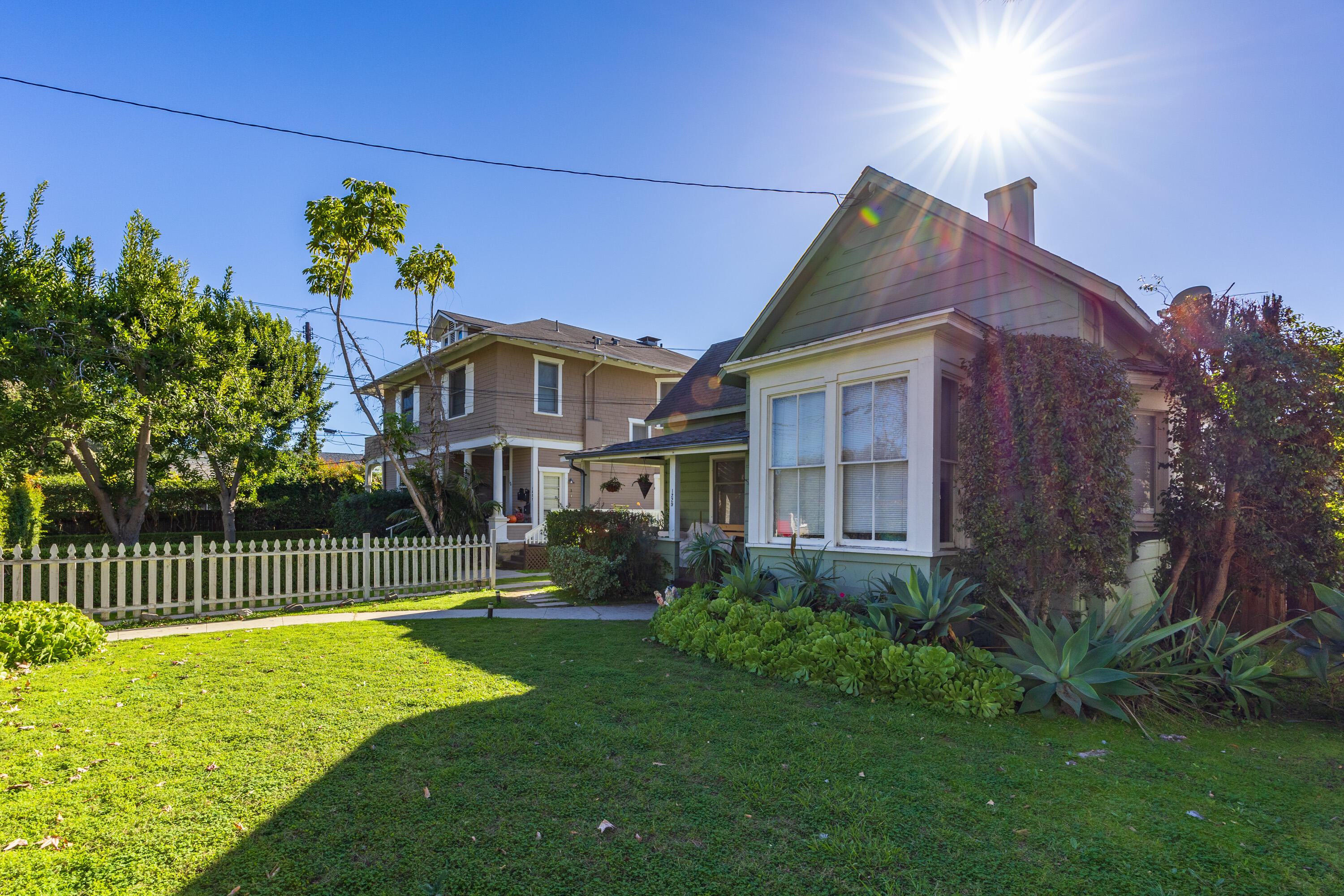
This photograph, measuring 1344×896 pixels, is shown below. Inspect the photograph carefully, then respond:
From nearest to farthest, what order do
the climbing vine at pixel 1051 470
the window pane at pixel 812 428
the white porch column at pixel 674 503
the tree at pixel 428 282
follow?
the climbing vine at pixel 1051 470 → the window pane at pixel 812 428 → the white porch column at pixel 674 503 → the tree at pixel 428 282

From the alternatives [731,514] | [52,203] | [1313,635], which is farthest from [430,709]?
[52,203]

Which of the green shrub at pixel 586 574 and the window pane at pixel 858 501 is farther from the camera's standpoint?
the green shrub at pixel 586 574

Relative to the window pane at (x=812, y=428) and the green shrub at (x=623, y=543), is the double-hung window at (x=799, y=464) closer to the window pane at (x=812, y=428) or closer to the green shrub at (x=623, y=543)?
the window pane at (x=812, y=428)

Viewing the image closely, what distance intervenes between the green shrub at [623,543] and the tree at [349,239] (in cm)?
379

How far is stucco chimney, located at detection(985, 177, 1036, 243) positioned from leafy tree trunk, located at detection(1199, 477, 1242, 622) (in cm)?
383

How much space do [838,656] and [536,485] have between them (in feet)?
46.1

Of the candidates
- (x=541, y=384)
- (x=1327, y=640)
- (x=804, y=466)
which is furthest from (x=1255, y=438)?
(x=541, y=384)

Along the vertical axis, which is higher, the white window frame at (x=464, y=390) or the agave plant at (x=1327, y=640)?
the white window frame at (x=464, y=390)

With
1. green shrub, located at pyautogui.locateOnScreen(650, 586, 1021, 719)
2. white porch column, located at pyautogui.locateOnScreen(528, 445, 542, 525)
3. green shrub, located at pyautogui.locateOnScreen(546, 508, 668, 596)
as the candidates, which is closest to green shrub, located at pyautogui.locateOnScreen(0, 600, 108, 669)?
green shrub, located at pyautogui.locateOnScreen(650, 586, 1021, 719)

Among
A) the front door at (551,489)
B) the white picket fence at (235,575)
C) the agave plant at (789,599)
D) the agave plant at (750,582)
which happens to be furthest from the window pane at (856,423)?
the front door at (551,489)

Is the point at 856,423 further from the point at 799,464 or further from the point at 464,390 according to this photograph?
the point at 464,390

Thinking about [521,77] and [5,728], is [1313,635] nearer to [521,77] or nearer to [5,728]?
[5,728]

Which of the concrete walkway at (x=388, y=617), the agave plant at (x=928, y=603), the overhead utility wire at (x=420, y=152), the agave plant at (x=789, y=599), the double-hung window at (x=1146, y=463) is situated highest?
the overhead utility wire at (x=420, y=152)

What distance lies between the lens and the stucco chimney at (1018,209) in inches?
331
